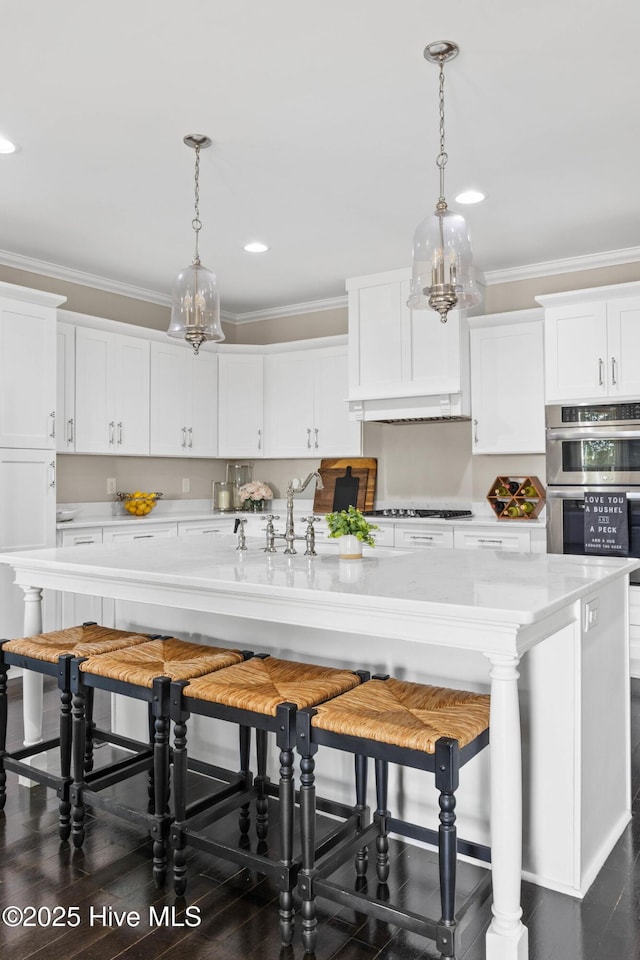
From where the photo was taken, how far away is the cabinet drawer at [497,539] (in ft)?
15.1

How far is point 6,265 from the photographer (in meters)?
4.75

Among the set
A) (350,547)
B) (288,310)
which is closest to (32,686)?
(350,547)

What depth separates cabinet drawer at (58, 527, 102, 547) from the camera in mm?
4578

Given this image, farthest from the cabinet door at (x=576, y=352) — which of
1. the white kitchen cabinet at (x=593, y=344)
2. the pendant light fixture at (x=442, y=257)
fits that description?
the pendant light fixture at (x=442, y=257)

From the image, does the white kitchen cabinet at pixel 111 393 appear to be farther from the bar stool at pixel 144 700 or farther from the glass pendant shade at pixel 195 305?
the bar stool at pixel 144 700

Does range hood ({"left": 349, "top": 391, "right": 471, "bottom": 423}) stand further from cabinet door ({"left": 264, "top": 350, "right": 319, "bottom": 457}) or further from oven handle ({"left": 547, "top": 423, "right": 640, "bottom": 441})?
oven handle ({"left": 547, "top": 423, "right": 640, "bottom": 441})

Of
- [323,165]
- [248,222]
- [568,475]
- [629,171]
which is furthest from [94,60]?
[568,475]

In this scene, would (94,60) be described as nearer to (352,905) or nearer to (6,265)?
(6,265)

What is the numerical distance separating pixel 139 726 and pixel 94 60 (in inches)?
103

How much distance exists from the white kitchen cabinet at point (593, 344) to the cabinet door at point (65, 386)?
3084 mm

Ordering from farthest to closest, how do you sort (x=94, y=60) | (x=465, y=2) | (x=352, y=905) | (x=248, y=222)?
(x=248, y=222) → (x=94, y=60) → (x=465, y=2) → (x=352, y=905)

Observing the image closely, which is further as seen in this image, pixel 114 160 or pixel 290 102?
pixel 114 160

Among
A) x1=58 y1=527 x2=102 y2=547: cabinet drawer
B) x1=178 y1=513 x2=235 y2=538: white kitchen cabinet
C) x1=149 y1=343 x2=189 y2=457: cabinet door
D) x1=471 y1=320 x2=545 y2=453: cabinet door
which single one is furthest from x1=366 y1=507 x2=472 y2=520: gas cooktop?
x1=58 y1=527 x2=102 y2=547: cabinet drawer

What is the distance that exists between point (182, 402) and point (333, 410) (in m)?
1.21
